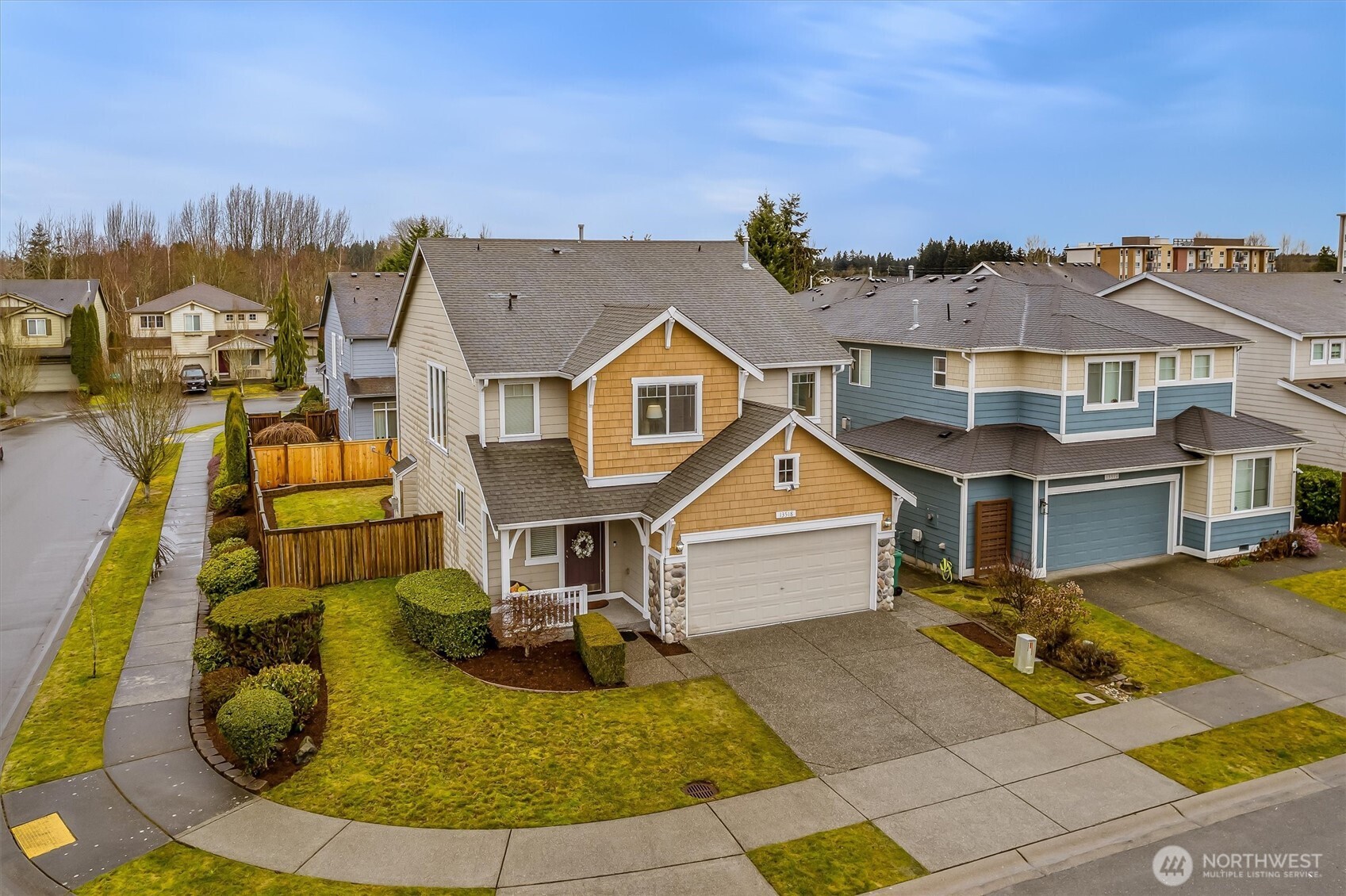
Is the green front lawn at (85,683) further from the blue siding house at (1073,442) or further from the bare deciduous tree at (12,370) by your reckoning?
the bare deciduous tree at (12,370)

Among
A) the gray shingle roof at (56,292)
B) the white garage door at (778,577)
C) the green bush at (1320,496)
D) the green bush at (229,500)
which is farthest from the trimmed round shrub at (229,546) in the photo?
the gray shingle roof at (56,292)

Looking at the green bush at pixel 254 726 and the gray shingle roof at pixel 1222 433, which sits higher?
the gray shingle roof at pixel 1222 433

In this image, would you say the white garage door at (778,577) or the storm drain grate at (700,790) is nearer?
the storm drain grate at (700,790)

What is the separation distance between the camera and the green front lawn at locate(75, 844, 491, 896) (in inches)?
398

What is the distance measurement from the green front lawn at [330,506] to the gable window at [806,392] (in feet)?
40.9

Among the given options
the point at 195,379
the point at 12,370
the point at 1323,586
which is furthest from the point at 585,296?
the point at 195,379

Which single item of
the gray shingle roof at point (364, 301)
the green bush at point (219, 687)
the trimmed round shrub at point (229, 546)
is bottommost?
the green bush at point (219, 687)

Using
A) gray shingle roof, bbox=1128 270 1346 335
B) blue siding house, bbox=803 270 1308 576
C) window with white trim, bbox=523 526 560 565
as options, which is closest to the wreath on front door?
window with white trim, bbox=523 526 560 565

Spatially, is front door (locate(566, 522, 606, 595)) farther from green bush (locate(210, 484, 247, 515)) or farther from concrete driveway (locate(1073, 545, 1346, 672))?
green bush (locate(210, 484, 247, 515))

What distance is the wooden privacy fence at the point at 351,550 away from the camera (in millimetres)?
20312

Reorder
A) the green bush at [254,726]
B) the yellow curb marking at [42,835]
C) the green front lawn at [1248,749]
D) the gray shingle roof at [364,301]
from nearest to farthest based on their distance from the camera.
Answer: the yellow curb marking at [42,835] → the green bush at [254,726] → the green front lawn at [1248,749] → the gray shingle roof at [364,301]

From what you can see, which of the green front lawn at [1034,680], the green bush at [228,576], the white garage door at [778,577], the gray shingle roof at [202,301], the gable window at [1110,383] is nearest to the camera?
the green front lawn at [1034,680]

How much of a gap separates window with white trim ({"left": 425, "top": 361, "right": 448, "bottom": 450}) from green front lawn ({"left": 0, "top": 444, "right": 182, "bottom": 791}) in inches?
285

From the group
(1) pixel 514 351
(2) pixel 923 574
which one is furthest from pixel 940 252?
(1) pixel 514 351
